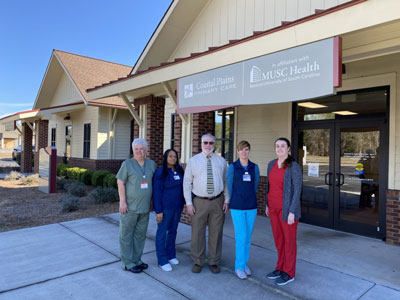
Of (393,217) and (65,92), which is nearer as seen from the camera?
(393,217)

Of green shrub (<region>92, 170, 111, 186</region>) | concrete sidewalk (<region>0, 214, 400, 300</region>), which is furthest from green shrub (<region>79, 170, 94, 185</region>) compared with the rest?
concrete sidewalk (<region>0, 214, 400, 300</region>)

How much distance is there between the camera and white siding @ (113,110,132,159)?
15.2m

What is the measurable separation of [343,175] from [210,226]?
3400 millimetres

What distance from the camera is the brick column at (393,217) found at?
512 cm

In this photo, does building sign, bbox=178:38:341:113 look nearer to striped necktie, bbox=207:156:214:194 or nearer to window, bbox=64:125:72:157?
striped necktie, bbox=207:156:214:194

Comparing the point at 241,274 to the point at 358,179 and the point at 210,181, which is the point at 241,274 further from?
the point at 358,179

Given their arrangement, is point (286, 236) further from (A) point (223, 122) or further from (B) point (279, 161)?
(A) point (223, 122)

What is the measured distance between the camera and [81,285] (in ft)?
12.2

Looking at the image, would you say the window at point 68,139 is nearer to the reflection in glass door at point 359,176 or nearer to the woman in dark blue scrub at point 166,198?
the woman in dark blue scrub at point 166,198

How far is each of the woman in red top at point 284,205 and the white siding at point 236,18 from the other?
396cm

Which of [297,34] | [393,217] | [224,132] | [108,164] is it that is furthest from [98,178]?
[297,34]

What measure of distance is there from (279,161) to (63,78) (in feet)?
57.8

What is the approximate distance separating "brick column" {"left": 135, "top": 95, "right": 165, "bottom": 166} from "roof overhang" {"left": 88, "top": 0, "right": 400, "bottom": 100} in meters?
2.60

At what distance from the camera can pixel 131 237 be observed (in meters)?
4.13
